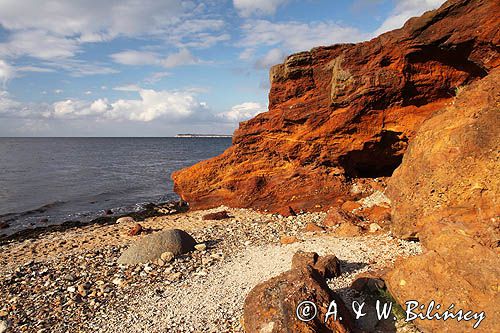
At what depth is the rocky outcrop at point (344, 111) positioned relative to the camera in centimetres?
1123

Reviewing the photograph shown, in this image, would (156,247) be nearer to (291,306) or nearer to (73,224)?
(291,306)

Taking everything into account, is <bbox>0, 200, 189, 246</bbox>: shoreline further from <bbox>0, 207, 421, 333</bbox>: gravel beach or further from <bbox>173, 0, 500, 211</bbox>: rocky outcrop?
<bbox>0, 207, 421, 333</bbox>: gravel beach

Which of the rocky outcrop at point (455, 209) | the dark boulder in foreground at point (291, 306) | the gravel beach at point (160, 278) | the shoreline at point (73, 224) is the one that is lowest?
the shoreline at point (73, 224)

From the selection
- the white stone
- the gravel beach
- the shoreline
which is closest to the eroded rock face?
the gravel beach

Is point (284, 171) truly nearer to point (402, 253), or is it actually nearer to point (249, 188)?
point (249, 188)

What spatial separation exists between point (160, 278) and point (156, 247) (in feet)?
5.49

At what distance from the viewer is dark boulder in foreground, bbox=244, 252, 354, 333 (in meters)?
5.12

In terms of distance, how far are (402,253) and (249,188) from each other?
9153mm

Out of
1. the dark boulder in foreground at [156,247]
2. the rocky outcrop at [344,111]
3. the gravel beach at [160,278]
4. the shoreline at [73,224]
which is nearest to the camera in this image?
the gravel beach at [160,278]

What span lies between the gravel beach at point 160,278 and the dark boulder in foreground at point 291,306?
48.1 inches

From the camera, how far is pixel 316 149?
50.8 ft

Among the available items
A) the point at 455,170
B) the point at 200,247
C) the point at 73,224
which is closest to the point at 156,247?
the point at 200,247

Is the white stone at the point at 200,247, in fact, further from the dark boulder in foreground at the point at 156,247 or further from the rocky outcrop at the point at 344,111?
the rocky outcrop at the point at 344,111

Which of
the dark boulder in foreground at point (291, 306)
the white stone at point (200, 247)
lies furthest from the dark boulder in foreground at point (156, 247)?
the dark boulder in foreground at point (291, 306)
